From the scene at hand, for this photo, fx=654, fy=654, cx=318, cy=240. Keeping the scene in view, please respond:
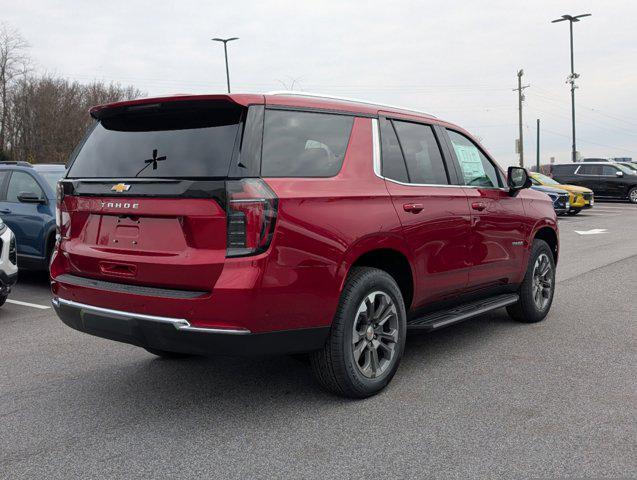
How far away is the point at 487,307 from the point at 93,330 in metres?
2.96

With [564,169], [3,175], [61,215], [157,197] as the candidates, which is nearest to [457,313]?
[157,197]

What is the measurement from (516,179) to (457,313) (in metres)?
1.49

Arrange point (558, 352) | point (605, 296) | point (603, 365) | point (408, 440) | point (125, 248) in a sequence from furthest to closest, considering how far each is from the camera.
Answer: point (605, 296), point (558, 352), point (603, 365), point (125, 248), point (408, 440)

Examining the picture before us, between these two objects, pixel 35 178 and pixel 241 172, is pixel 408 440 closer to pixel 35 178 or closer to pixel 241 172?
pixel 241 172

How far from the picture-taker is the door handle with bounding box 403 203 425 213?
13.9 feet

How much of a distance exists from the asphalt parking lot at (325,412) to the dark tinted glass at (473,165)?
132 centimetres

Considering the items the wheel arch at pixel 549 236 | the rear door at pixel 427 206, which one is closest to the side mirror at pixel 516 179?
the wheel arch at pixel 549 236

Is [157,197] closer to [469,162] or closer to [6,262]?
[469,162]

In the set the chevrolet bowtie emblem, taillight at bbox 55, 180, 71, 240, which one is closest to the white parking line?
taillight at bbox 55, 180, 71, 240

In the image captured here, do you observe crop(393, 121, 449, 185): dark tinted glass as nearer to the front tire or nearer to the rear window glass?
the front tire

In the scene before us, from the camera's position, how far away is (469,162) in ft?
17.3

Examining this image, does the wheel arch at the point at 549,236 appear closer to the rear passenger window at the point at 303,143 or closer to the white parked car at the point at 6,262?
the rear passenger window at the point at 303,143

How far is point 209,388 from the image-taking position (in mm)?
4227

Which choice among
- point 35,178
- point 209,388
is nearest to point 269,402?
point 209,388
